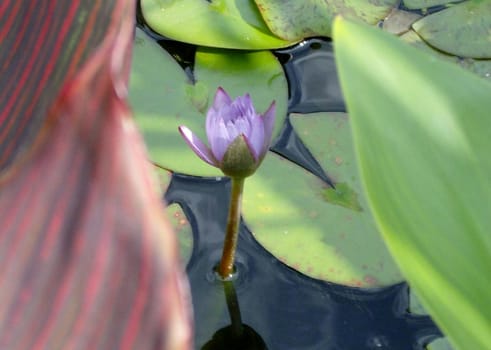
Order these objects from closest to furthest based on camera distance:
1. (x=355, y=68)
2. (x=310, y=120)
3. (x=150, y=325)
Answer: (x=150, y=325) < (x=355, y=68) < (x=310, y=120)

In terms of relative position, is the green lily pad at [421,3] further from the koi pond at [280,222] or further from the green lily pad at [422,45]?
the koi pond at [280,222]

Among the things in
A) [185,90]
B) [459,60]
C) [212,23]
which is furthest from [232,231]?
[459,60]

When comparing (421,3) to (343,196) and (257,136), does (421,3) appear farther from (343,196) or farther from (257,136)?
(257,136)

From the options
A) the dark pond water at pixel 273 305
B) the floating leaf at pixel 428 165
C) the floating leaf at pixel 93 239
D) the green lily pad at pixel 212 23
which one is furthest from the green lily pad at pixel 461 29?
the floating leaf at pixel 93 239

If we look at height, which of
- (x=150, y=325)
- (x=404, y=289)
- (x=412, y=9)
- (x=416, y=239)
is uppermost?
(x=150, y=325)

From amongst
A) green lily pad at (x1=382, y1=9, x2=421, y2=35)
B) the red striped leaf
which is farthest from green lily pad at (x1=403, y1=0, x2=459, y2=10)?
the red striped leaf

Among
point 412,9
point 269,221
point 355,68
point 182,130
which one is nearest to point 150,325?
point 355,68

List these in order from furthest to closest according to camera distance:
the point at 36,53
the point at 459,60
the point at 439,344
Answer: the point at 459,60, the point at 439,344, the point at 36,53

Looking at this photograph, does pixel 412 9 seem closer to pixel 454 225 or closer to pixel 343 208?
pixel 343 208
